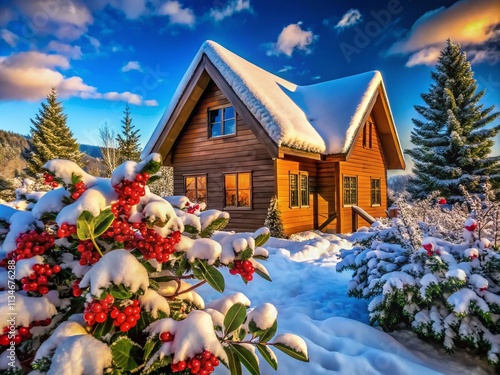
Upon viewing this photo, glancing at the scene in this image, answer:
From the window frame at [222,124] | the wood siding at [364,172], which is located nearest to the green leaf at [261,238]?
the window frame at [222,124]

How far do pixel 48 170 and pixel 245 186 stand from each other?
391 inches

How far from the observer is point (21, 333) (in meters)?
1.00

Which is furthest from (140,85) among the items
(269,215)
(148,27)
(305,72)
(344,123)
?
(305,72)

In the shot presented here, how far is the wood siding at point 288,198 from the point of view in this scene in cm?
1003

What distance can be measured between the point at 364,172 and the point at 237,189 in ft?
23.7

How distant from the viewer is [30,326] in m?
1.02

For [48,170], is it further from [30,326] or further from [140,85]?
[140,85]

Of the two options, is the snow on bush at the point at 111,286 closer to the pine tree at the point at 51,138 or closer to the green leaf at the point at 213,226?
the green leaf at the point at 213,226

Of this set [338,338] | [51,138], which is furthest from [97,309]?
[51,138]

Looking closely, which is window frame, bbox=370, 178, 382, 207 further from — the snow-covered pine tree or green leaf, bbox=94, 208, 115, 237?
green leaf, bbox=94, 208, 115, 237

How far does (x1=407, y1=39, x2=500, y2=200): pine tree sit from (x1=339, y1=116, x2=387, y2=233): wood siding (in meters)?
3.69

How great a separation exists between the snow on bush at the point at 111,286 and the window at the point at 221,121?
1001 centimetres

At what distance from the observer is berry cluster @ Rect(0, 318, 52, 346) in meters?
0.96

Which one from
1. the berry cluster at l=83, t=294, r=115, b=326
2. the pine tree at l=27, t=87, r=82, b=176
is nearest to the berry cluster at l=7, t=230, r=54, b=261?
the berry cluster at l=83, t=294, r=115, b=326
